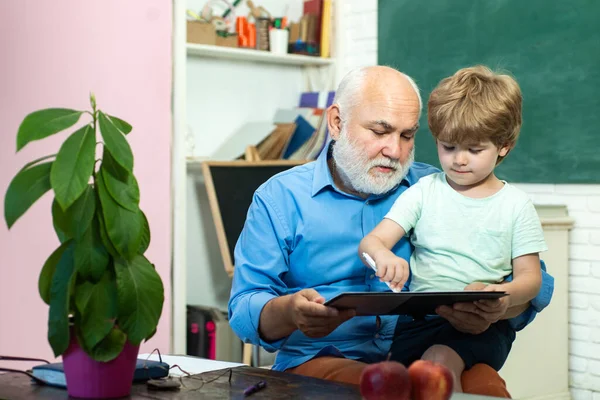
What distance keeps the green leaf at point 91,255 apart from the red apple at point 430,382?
55 cm

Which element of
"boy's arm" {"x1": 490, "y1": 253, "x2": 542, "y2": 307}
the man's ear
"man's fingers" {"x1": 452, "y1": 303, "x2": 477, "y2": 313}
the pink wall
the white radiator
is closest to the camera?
"man's fingers" {"x1": 452, "y1": 303, "x2": 477, "y2": 313}

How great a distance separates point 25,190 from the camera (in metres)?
1.47

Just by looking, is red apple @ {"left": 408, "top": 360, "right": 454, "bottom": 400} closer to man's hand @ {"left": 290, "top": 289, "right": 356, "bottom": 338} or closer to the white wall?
man's hand @ {"left": 290, "top": 289, "right": 356, "bottom": 338}

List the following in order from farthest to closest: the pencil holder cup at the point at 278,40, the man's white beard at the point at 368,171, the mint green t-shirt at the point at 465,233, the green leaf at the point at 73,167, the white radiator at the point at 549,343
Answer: the pencil holder cup at the point at 278,40
the white radiator at the point at 549,343
the man's white beard at the point at 368,171
the mint green t-shirt at the point at 465,233
the green leaf at the point at 73,167

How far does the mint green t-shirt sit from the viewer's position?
6.50 ft

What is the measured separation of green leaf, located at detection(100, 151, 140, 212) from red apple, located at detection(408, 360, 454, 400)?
21.9 inches

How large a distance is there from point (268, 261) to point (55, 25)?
5.39 feet

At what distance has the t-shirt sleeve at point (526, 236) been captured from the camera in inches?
77.7

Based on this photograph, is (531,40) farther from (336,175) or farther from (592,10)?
(336,175)

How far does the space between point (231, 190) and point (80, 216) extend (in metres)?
2.48

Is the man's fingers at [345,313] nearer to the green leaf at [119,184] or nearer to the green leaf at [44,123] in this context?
the green leaf at [119,184]

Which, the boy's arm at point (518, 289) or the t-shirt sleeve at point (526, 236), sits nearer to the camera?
the boy's arm at point (518, 289)

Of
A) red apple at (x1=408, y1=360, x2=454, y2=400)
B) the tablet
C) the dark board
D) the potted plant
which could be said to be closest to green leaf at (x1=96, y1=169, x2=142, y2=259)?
the potted plant

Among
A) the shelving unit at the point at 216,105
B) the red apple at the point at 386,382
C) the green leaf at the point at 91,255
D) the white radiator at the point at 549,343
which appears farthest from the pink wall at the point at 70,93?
the red apple at the point at 386,382
